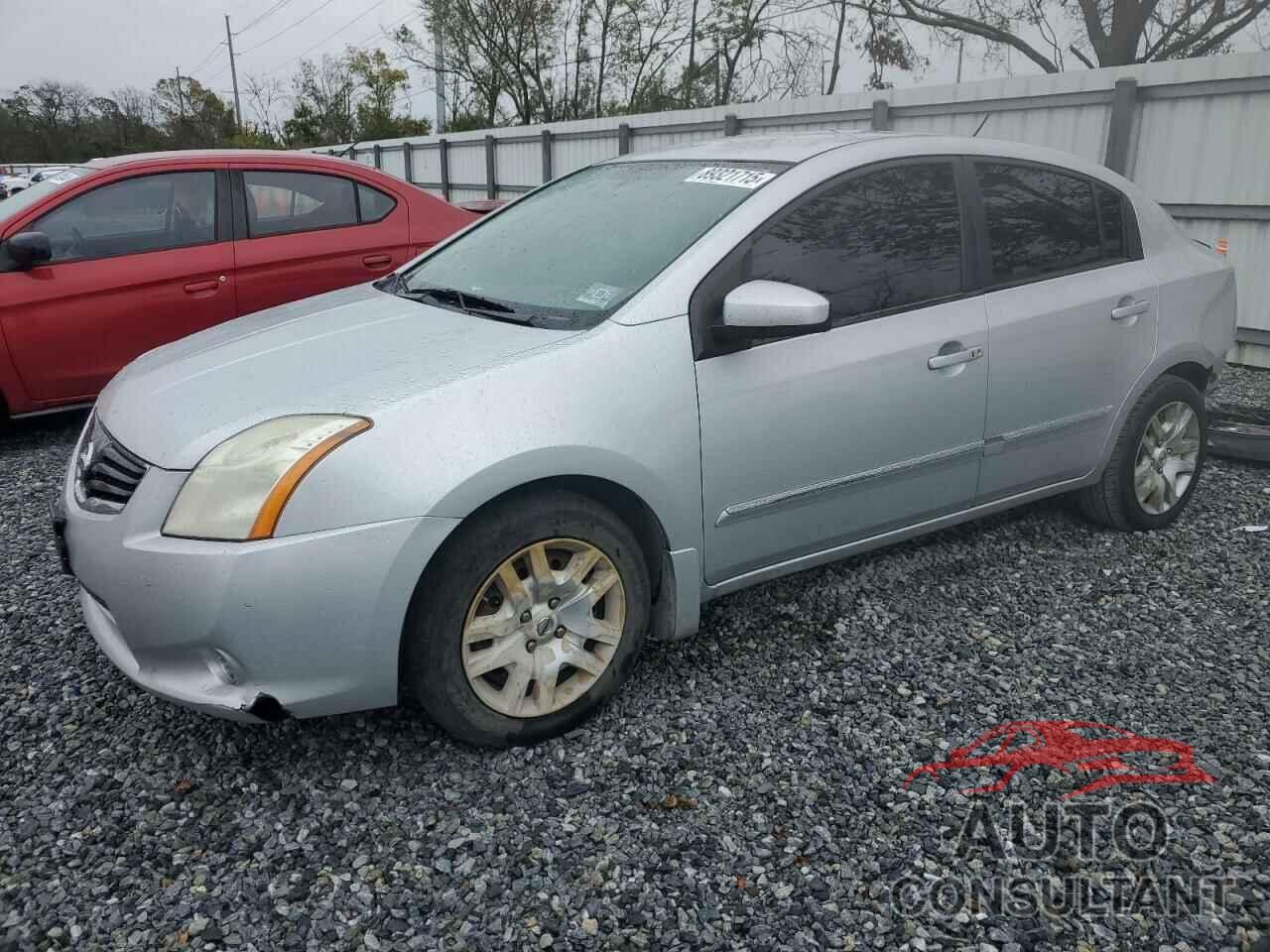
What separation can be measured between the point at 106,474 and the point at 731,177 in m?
2.06

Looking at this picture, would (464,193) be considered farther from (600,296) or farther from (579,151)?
(600,296)

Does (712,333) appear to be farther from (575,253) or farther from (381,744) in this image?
(381,744)

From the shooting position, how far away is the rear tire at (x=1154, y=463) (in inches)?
165

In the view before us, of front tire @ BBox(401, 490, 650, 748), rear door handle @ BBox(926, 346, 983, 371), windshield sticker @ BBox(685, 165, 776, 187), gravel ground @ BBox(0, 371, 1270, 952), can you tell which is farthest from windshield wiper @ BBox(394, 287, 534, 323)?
rear door handle @ BBox(926, 346, 983, 371)

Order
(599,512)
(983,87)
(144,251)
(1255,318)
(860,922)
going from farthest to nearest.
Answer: (983,87)
(1255,318)
(144,251)
(599,512)
(860,922)

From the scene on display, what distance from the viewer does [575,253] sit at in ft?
11.0

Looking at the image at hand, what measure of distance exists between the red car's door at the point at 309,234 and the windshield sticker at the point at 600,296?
11.8 ft

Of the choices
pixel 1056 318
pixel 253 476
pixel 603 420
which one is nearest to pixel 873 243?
pixel 1056 318

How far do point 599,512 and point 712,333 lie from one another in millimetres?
619

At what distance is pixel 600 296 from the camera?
3.04m

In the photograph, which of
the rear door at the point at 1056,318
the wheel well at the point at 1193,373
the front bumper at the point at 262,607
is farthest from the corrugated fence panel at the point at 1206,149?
the front bumper at the point at 262,607

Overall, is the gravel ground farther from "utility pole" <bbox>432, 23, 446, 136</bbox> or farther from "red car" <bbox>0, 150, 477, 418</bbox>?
"utility pole" <bbox>432, 23, 446, 136</bbox>

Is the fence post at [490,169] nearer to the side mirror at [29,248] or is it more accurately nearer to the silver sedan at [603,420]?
the side mirror at [29,248]

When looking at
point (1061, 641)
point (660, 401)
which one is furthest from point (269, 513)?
point (1061, 641)
